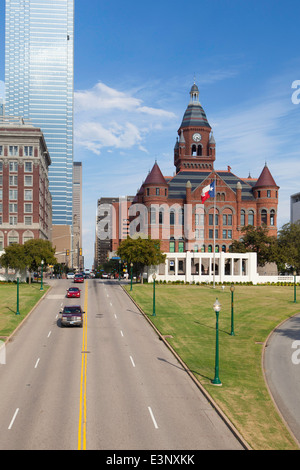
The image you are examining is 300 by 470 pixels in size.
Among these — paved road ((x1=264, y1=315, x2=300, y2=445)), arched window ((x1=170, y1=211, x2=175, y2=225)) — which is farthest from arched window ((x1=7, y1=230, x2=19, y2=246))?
paved road ((x1=264, y1=315, x2=300, y2=445))

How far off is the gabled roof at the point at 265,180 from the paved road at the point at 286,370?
6513 cm

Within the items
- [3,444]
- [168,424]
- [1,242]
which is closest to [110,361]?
[168,424]

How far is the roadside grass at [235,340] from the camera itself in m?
19.7

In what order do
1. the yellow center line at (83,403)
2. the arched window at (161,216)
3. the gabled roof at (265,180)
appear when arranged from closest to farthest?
the yellow center line at (83,403) < the arched window at (161,216) < the gabled roof at (265,180)

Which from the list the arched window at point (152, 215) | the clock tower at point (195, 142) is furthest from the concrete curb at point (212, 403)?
the clock tower at point (195, 142)

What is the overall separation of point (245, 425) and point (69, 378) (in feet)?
34.0

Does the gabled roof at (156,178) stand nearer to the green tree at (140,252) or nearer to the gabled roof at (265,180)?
the gabled roof at (265,180)

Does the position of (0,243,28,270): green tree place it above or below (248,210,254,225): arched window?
below

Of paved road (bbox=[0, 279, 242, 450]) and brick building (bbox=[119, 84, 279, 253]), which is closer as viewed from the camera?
paved road (bbox=[0, 279, 242, 450])

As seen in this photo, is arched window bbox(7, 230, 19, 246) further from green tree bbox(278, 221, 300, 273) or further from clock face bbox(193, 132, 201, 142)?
green tree bbox(278, 221, 300, 273)

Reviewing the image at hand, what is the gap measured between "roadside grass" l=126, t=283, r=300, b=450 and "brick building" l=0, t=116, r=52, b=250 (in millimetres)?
43552

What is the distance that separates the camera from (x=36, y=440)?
17.2 m

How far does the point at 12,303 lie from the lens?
165 ft

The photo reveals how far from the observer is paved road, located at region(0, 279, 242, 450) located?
57.5 feet
